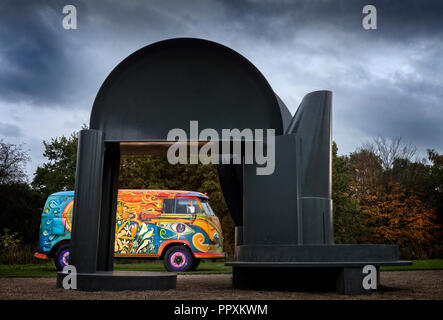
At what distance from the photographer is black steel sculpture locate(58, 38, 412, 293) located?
6.24 m

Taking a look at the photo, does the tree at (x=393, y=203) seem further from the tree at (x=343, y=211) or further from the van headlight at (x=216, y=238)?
the van headlight at (x=216, y=238)

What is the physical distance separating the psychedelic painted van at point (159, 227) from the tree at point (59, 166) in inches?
619

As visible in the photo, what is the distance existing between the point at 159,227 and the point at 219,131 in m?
7.42

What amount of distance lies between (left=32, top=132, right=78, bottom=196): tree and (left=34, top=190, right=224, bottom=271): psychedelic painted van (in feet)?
51.6

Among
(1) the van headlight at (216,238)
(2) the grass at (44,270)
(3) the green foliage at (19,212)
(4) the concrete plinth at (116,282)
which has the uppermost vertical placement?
(3) the green foliage at (19,212)

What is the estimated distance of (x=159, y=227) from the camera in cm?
1340

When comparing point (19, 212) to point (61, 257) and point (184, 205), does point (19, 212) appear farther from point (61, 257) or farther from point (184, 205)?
point (184, 205)

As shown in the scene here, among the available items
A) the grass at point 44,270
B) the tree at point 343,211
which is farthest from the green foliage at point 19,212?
the tree at point 343,211

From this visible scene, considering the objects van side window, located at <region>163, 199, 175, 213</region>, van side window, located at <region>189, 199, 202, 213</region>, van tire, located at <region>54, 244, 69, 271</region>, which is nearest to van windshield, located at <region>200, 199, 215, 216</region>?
van side window, located at <region>189, 199, 202, 213</region>

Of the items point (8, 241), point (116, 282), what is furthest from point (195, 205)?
point (8, 241)

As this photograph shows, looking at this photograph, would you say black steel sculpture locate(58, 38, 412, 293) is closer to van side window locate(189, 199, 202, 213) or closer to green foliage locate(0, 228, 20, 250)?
van side window locate(189, 199, 202, 213)

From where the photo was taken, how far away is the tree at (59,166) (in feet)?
95.4
